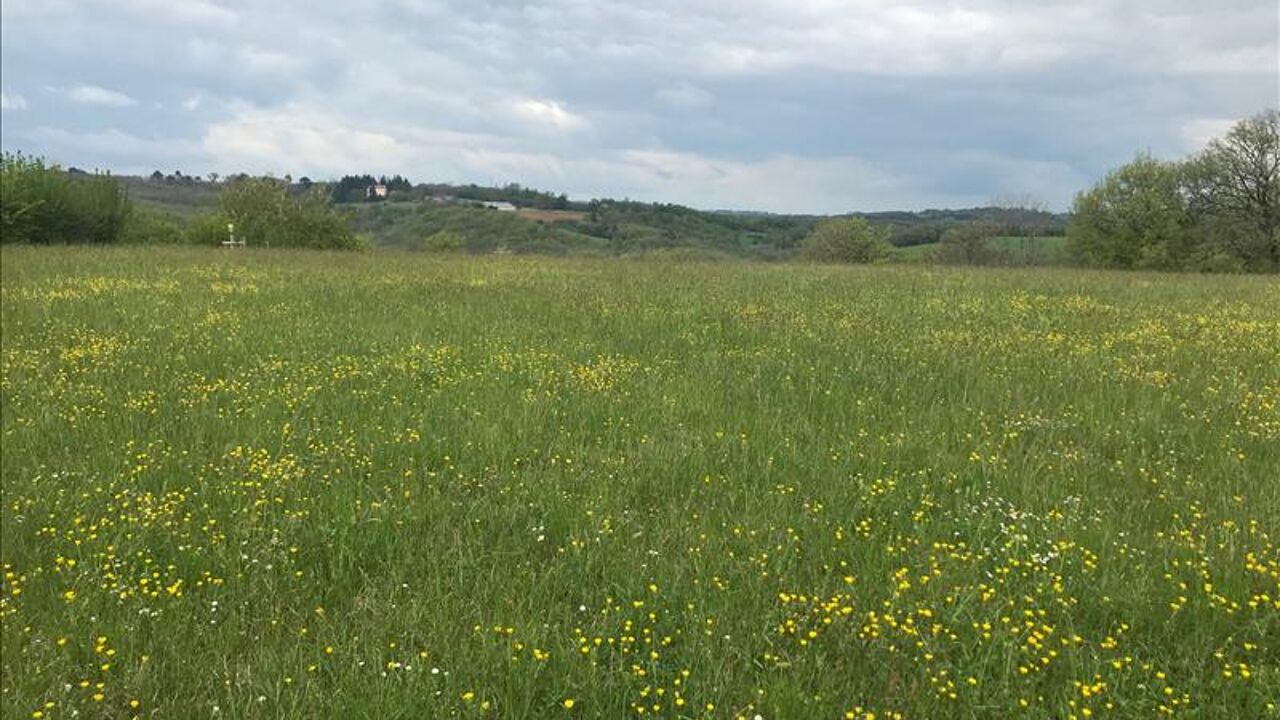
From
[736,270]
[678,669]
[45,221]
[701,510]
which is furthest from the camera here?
[45,221]

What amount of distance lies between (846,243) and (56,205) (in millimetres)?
58985

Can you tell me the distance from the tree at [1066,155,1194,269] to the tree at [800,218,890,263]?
17940mm

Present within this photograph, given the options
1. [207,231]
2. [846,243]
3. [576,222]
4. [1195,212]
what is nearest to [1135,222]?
[1195,212]

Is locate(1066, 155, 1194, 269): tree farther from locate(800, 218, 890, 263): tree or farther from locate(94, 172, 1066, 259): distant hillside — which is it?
locate(800, 218, 890, 263): tree

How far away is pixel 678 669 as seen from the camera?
3.27 m

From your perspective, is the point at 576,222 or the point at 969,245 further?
the point at 576,222

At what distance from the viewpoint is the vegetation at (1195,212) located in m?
47.3

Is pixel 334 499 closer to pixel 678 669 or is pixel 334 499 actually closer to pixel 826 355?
pixel 678 669

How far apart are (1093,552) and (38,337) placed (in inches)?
485

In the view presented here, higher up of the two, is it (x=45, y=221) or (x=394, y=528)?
(x=45, y=221)

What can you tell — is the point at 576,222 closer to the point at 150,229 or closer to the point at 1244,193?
the point at 150,229

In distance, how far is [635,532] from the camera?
4.52 metres

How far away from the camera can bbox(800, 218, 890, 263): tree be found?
235 feet

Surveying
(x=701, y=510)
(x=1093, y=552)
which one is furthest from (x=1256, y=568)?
(x=701, y=510)
